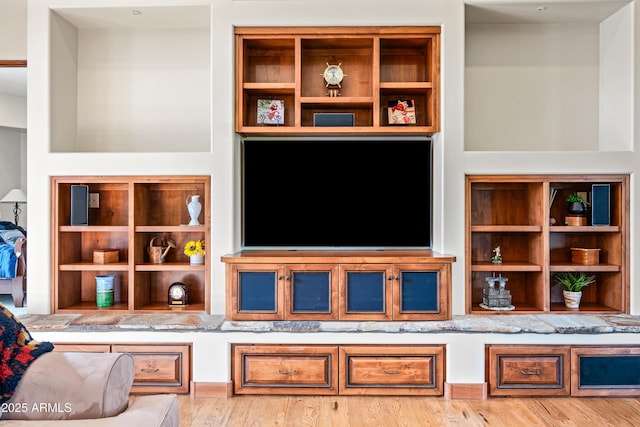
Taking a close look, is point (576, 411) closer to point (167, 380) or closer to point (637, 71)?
point (637, 71)

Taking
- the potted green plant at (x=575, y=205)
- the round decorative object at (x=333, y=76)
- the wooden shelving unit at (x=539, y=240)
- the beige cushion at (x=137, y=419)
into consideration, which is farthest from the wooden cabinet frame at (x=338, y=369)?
Result: the round decorative object at (x=333, y=76)

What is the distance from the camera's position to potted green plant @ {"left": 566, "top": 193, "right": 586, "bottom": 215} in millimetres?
3340

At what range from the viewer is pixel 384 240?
11.3 feet

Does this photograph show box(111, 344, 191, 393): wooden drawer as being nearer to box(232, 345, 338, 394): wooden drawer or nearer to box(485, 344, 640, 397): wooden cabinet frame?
box(232, 345, 338, 394): wooden drawer

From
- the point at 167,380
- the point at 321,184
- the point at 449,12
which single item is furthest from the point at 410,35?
the point at 167,380

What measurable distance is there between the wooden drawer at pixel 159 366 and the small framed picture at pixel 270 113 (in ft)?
5.63

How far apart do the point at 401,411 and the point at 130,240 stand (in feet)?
7.25

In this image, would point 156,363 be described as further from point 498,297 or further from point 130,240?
point 498,297

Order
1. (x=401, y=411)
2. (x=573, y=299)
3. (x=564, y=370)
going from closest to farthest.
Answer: (x=401, y=411), (x=564, y=370), (x=573, y=299)

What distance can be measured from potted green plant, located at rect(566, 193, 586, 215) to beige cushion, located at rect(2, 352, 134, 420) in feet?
10.4

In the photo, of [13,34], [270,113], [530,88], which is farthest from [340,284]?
[13,34]

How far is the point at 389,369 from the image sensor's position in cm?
296

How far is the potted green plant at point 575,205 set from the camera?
3340 millimetres

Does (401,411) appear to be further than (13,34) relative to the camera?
No
